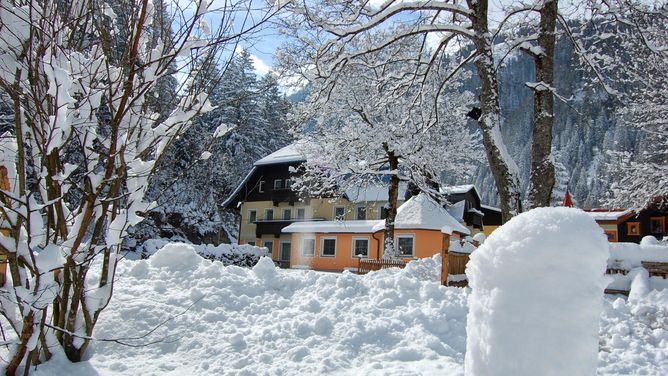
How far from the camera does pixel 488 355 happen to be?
1.60 metres

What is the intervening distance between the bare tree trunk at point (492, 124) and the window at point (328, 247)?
23.4 meters

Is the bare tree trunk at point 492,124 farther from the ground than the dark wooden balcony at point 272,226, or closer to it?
farther from the ground

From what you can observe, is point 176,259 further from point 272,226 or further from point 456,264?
point 272,226

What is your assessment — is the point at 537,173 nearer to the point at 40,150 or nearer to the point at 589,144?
the point at 40,150

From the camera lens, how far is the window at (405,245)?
2650 cm

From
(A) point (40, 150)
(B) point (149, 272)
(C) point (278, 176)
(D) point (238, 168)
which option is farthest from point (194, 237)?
(A) point (40, 150)

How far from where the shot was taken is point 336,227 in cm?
3011

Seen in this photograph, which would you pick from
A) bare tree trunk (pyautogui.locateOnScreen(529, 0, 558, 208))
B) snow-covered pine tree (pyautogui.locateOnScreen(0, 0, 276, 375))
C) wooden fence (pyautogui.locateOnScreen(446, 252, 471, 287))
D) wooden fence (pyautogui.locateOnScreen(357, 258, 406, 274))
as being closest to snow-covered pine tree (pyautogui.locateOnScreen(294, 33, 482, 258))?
wooden fence (pyautogui.locateOnScreen(357, 258, 406, 274))

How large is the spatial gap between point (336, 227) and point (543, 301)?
Answer: 28644mm

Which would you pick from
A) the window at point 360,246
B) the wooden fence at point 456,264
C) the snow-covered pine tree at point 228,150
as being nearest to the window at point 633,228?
the window at point 360,246

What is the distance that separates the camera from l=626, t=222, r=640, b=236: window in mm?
40875

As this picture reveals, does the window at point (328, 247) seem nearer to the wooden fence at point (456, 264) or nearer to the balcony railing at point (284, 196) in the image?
the balcony railing at point (284, 196)

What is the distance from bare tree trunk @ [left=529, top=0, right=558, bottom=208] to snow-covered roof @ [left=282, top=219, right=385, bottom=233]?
20.5m

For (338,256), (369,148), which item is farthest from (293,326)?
(338,256)
